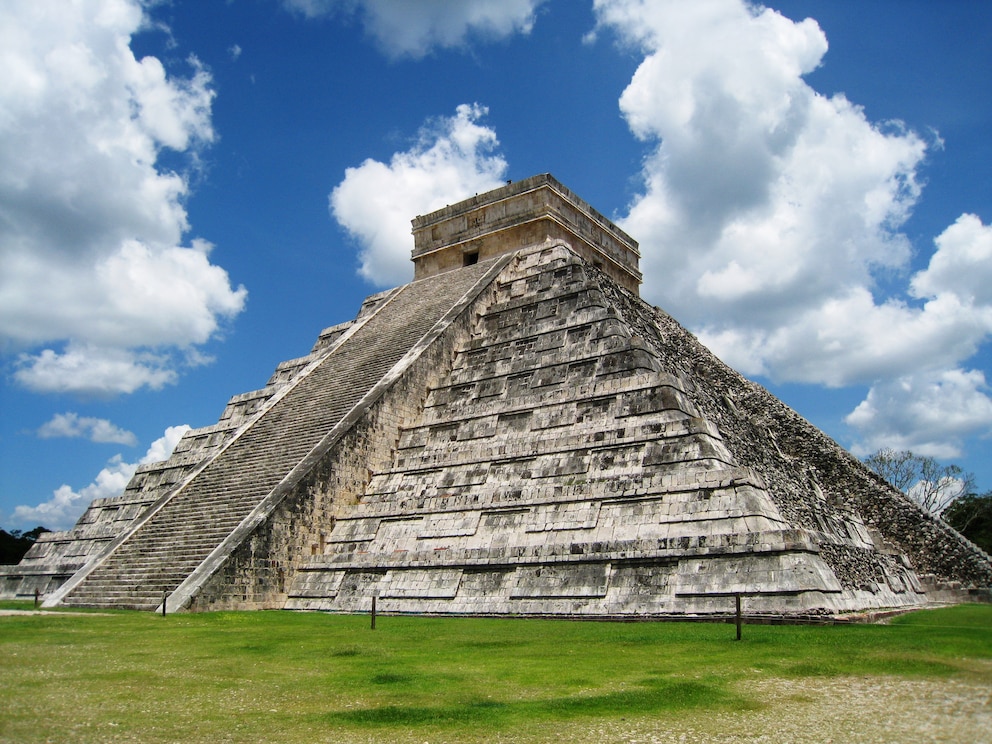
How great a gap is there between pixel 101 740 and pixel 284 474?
31.1ft

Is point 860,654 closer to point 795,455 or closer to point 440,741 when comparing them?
point 440,741

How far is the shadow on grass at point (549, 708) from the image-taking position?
15.4ft

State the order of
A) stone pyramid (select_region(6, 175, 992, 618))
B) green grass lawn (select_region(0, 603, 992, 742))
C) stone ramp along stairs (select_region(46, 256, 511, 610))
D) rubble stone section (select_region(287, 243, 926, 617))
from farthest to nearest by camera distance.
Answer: stone ramp along stairs (select_region(46, 256, 511, 610)), stone pyramid (select_region(6, 175, 992, 618)), rubble stone section (select_region(287, 243, 926, 617)), green grass lawn (select_region(0, 603, 992, 742))

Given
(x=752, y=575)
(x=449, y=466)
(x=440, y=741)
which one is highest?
(x=449, y=466)

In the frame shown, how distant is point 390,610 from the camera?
11.1 m

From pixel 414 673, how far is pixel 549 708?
159cm

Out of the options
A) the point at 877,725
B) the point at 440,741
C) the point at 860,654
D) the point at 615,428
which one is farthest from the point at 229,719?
the point at 615,428

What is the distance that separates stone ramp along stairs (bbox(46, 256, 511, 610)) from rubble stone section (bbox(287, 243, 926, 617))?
4.62ft

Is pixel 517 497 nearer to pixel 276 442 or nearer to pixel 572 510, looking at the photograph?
pixel 572 510

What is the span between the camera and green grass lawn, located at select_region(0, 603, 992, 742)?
4617 millimetres

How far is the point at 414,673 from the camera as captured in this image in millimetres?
6148

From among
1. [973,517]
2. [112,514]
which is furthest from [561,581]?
[973,517]

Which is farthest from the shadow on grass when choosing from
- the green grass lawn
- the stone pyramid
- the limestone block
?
the limestone block

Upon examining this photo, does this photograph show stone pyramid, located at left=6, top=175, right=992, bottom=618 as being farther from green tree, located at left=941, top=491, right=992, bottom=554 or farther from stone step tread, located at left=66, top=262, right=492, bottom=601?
green tree, located at left=941, top=491, right=992, bottom=554
